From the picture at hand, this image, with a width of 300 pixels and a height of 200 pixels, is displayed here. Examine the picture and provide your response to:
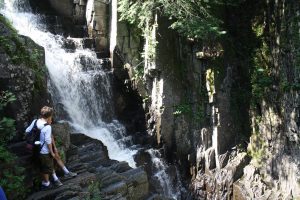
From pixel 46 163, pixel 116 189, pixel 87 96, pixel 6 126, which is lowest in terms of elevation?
pixel 116 189

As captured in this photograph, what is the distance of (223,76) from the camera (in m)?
13.6

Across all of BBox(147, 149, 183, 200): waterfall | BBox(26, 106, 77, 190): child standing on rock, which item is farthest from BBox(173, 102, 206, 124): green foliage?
BBox(26, 106, 77, 190): child standing on rock

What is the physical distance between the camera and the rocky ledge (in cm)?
786

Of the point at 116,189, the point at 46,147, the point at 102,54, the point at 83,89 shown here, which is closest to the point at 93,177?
the point at 116,189

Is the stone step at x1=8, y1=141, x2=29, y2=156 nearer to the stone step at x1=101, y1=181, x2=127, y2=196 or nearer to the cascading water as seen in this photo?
the stone step at x1=101, y1=181, x2=127, y2=196

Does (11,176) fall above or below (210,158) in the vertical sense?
above

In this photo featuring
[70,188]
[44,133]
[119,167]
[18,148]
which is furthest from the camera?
[119,167]

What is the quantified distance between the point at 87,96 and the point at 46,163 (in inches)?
237

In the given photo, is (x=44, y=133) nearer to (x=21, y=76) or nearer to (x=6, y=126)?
(x=6, y=126)

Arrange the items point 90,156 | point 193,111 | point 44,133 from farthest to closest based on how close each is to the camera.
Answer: point 193,111
point 90,156
point 44,133

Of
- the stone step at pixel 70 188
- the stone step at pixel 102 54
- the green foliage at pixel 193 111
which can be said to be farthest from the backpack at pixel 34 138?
the stone step at pixel 102 54

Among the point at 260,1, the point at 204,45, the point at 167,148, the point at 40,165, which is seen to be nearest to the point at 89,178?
the point at 40,165

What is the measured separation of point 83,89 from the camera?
1341 cm

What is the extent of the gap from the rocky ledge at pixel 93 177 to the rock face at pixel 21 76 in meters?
0.92
